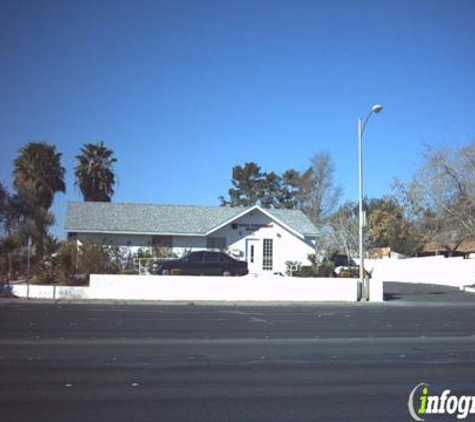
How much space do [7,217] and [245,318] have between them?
18.4m

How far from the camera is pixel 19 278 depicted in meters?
28.4

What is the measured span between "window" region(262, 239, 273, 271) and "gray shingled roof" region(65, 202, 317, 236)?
1885 mm

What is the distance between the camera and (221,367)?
988cm

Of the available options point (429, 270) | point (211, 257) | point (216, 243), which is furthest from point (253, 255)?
point (429, 270)

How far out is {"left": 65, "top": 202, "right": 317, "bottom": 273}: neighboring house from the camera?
3700 centimetres

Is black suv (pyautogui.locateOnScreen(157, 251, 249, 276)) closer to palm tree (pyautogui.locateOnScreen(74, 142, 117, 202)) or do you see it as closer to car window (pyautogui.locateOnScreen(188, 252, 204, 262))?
car window (pyautogui.locateOnScreen(188, 252, 204, 262))

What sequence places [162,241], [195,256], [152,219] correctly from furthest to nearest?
[152,219]
[162,241]
[195,256]

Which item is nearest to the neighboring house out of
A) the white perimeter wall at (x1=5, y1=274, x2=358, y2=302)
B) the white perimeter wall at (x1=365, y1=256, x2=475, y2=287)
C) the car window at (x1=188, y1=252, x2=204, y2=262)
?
the car window at (x1=188, y1=252, x2=204, y2=262)

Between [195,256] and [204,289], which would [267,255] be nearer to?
[195,256]

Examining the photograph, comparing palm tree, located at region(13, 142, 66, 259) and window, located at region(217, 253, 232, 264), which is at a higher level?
palm tree, located at region(13, 142, 66, 259)

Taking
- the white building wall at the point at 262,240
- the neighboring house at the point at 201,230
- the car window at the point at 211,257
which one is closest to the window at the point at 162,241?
the neighboring house at the point at 201,230

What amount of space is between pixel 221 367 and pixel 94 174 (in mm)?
47710

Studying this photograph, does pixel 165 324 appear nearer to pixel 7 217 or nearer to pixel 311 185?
pixel 7 217

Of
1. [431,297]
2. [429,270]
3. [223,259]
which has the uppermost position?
[223,259]
